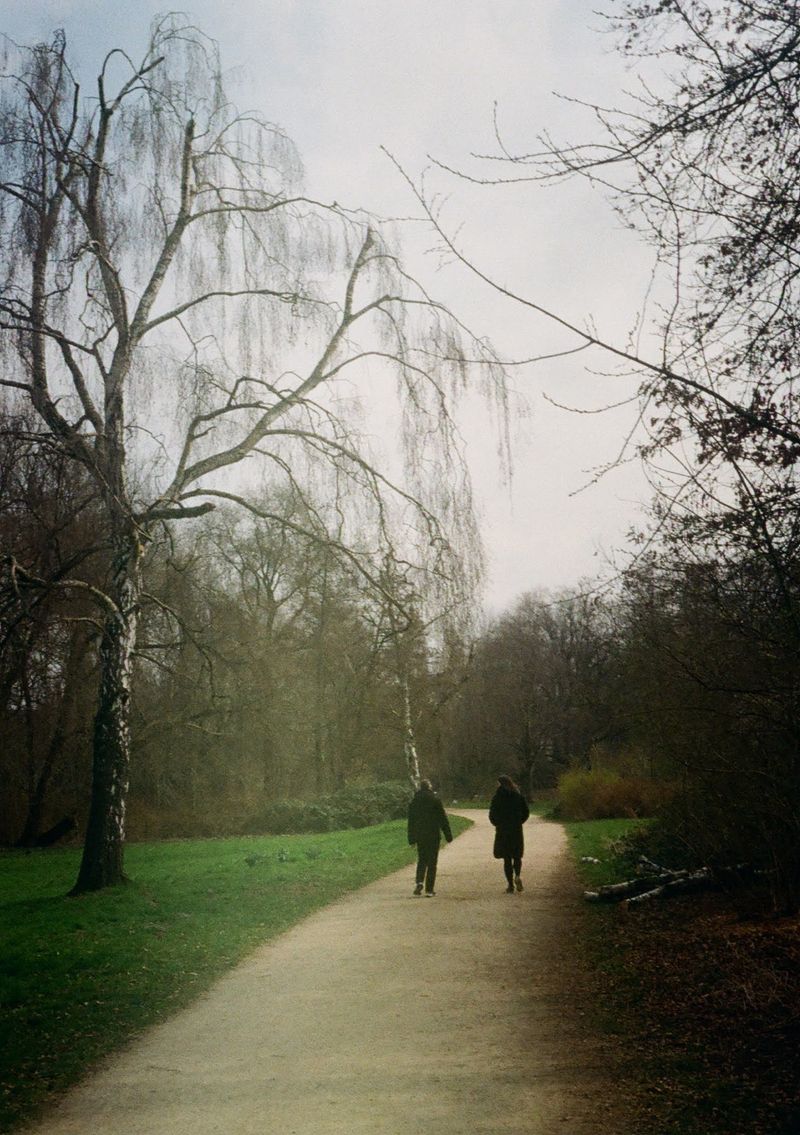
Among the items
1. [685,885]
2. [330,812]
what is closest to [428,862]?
[685,885]

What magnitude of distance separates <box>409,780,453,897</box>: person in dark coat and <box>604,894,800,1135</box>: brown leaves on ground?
407cm

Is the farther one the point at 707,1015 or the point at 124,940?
the point at 124,940

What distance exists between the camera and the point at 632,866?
14.0 m

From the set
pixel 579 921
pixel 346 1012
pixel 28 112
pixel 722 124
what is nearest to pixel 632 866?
pixel 579 921

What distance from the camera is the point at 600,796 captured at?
27141 mm

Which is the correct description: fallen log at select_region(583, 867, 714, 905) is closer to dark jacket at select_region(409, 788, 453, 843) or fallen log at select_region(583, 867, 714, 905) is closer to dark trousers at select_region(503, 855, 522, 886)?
dark trousers at select_region(503, 855, 522, 886)

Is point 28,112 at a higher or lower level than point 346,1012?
higher

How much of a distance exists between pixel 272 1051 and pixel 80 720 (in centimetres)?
2385

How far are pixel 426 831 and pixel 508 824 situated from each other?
1198mm

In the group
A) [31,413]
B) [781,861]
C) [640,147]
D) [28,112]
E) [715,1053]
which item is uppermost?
[28,112]

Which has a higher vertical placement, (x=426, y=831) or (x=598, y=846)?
(x=426, y=831)

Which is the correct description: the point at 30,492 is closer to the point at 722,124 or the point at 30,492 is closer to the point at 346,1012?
the point at 346,1012

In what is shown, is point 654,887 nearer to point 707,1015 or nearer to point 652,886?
point 652,886

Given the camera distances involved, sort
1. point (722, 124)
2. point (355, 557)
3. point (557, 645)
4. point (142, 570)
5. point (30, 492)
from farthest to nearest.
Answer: point (557, 645) < point (142, 570) < point (355, 557) < point (30, 492) < point (722, 124)
